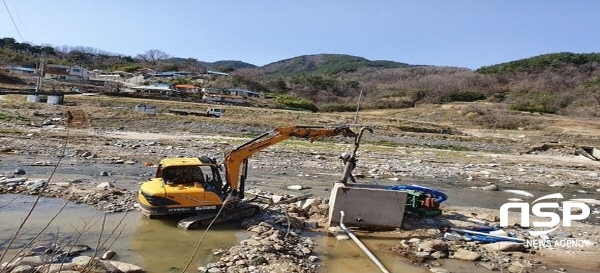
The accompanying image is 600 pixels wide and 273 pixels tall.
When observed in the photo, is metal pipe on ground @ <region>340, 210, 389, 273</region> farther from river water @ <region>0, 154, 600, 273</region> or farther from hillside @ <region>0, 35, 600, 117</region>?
hillside @ <region>0, 35, 600, 117</region>

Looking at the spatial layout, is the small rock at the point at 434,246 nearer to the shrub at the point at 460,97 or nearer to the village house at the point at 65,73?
the village house at the point at 65,73

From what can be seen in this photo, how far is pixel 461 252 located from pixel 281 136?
5613mm

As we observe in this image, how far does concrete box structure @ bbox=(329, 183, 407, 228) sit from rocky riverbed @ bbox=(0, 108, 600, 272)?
17.3 inches

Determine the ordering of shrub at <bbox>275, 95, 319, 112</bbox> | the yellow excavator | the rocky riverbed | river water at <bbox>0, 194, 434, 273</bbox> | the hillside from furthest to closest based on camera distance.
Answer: the hillside, shrub at <bbox>275, 95, 319, 112</bbox>, the yellow excavator, the rocky riverbed, river water at <bbox>0, 194, 434, 273</bbox>

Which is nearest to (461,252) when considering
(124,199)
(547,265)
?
(547,265)

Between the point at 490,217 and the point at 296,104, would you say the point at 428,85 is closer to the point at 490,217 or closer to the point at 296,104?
the point at 296,104

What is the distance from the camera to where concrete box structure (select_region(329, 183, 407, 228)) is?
13.6m

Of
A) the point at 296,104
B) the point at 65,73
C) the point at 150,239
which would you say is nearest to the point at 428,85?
the point at 296,104

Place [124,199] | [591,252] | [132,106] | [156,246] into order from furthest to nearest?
[132,106] < [124,199] < [591,252] < [156,246]

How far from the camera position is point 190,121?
45.8 metres

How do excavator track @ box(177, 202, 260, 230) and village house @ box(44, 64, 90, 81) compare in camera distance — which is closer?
excavator track @ box(177, 202, 260, 230)

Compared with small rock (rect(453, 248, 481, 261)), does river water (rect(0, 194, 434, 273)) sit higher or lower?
lower

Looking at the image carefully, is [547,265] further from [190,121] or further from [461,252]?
[190,121]

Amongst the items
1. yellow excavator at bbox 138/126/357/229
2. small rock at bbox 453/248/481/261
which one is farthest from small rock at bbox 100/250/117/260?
small rock at bbox 453/248/481/261
